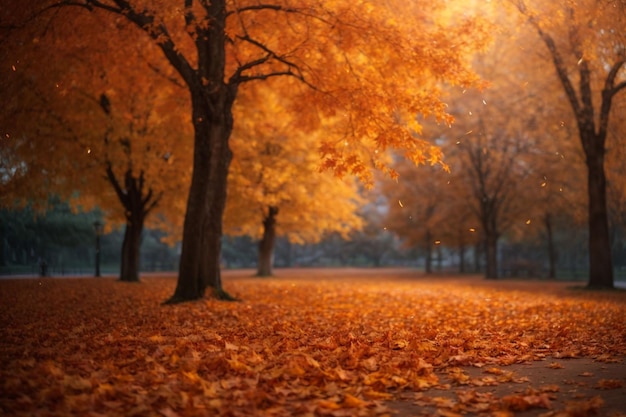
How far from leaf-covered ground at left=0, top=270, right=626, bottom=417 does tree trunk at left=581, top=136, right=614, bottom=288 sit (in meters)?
9.94

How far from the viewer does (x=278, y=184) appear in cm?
2928

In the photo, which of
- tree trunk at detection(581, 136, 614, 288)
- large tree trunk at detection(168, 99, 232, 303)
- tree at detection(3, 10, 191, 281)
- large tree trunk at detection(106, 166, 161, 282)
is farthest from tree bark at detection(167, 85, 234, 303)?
tree trunk at detection(581, 136, 614, 288)

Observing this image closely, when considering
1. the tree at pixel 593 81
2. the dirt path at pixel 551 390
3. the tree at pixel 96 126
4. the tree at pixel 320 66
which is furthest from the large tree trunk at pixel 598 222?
the dirt path at pixel 551 390

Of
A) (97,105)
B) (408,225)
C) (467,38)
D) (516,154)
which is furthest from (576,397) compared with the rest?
(408,225)

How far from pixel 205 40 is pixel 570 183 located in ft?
80.2

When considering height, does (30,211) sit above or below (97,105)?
below

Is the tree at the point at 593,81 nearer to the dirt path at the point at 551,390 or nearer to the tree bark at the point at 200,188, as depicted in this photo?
the tree bark at the point at 200,188

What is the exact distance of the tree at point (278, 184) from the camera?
27.1 meters

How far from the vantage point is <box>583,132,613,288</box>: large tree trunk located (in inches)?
754

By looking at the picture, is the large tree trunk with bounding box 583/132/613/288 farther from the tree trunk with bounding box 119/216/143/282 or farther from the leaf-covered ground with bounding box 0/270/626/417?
the tree trunk with bounding box 119/216/143/282

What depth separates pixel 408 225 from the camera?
1614 inches

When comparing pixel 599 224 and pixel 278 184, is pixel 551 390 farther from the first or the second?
pixel 278 184

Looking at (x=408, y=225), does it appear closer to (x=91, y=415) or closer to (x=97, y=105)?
(x=97, y=105)

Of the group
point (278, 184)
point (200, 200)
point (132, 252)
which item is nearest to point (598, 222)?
point (200, 200)
